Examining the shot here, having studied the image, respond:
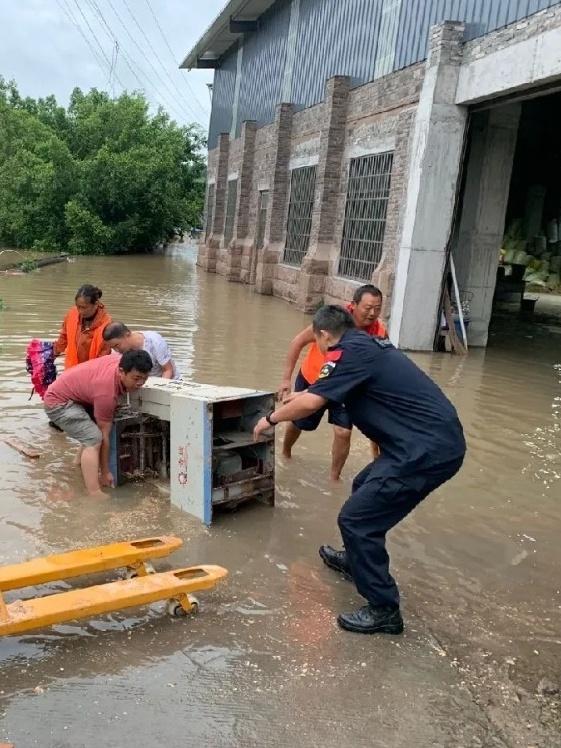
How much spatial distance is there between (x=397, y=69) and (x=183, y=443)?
37.0ft

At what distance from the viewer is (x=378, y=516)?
144 inches

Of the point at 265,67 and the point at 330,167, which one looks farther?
the point at 265,67

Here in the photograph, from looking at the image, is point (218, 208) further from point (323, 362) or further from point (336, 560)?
point (336, 560)

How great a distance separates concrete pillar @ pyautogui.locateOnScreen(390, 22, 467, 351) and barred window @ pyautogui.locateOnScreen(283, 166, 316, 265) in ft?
22.3

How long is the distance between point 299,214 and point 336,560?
1649 centimetres

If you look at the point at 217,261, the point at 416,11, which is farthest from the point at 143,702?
the point at 217,261

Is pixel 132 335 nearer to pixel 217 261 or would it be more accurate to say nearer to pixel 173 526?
pixel 173 526

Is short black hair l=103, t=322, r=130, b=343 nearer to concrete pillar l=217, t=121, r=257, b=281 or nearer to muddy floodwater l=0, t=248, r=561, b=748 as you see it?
muddy floodwater l=0, t=248, r=561, b=748

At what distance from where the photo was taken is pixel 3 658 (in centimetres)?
327

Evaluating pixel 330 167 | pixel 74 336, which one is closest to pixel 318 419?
pixel 74 336

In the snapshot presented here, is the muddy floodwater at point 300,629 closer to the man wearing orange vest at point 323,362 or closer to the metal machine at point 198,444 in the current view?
the metal machine at point 198,444

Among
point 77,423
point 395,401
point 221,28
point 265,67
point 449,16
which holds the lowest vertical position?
point 77,423

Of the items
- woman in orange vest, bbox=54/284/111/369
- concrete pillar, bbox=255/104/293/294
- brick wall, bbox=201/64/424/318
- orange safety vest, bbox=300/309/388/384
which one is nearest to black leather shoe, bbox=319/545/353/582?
orange safety vest, bbox=300/309/388/384

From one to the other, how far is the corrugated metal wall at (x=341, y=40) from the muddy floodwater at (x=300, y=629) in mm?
7229
